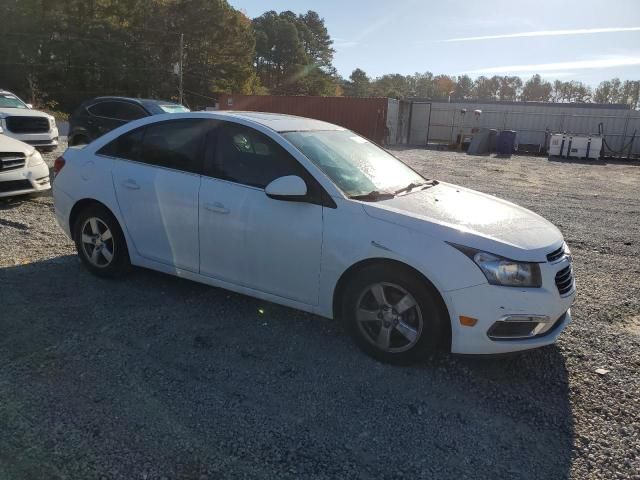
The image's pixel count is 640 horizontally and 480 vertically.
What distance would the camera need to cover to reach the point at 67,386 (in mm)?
2957

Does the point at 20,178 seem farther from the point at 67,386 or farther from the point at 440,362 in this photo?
the point at 440,362

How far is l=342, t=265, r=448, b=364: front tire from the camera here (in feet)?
10.3

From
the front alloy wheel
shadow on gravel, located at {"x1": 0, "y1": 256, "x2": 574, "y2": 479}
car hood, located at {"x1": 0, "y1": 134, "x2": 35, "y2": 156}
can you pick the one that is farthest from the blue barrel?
the front alloy wheel

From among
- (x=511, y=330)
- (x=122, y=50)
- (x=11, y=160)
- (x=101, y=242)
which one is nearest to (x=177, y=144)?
(x=101, y=242)

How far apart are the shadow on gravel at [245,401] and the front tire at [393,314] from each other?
0.46 ft

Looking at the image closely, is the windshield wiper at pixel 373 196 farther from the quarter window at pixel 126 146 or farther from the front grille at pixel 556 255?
the quarter window at pixel 126 146

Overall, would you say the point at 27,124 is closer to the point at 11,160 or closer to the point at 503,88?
the point at 11,160

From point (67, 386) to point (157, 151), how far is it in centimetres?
209

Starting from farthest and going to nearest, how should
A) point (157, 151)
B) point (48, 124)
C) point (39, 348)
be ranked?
point (48, 124) → point (157, 151) → point (39, 348)

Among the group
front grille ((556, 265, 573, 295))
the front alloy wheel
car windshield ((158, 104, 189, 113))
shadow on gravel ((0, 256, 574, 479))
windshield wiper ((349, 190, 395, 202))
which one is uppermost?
car windshield ((158, 104, 189, 113))

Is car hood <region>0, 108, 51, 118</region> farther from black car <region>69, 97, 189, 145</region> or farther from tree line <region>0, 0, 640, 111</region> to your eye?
tree line <region>0, 0, 640, 111</region>

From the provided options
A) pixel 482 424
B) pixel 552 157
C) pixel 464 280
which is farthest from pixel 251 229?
pixel 552 157

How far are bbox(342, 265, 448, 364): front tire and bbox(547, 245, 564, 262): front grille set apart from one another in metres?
0.78

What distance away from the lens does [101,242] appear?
14.9 ft
